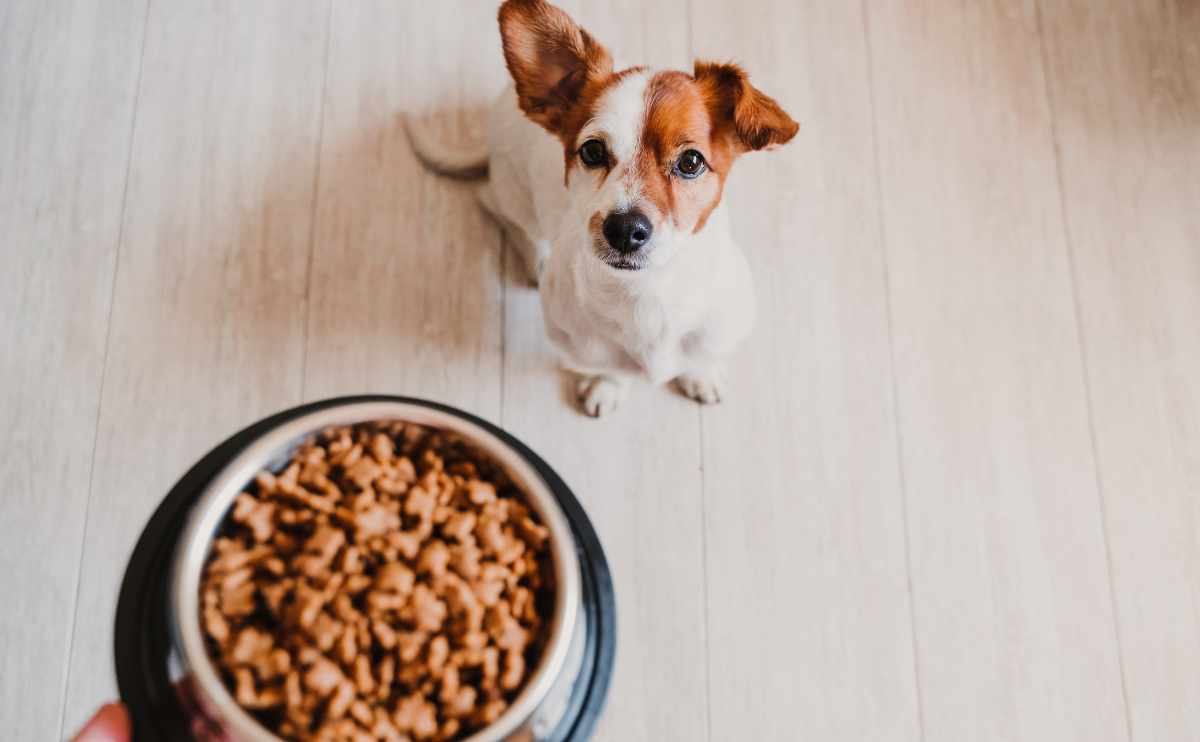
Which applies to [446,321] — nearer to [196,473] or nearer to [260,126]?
[260,126]

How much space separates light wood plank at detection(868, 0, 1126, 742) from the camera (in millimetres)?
1615

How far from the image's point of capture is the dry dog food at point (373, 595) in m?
0.75

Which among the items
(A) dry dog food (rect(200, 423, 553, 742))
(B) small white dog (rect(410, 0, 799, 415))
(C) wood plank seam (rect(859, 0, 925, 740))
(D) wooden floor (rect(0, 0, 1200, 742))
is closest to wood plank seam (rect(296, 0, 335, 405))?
(D) wooden floor (rect(0, 0, 1200, 742))

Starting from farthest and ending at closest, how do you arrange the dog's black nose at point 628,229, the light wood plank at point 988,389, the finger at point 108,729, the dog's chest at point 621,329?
the light wood plank at point 988,389, the dog's chest at point 621,329, the dog's black nose at point 628,229, the finger at point 108,729

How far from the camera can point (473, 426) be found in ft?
2.78

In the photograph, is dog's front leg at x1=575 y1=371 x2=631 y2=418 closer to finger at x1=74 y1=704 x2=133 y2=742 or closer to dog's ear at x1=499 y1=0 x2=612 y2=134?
dog's ear at x1=499 y1=0 x2=612 y2=134

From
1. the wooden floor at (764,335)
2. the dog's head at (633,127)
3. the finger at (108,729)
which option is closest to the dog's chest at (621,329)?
the dog's head at (633,127)

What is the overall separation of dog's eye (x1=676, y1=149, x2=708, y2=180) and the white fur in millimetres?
71

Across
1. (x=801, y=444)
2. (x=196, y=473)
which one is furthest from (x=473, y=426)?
(x=801, y=444)

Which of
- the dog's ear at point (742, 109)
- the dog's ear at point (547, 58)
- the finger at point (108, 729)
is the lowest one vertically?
the finger at point (108, 729)

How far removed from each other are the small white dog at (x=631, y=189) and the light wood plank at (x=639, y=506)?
21cm

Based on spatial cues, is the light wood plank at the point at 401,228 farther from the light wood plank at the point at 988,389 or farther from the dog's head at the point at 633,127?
the light wood plank at the point at 988,389

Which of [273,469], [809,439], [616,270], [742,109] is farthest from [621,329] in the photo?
[273,469]

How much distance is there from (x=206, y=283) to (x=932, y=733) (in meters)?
1.61
